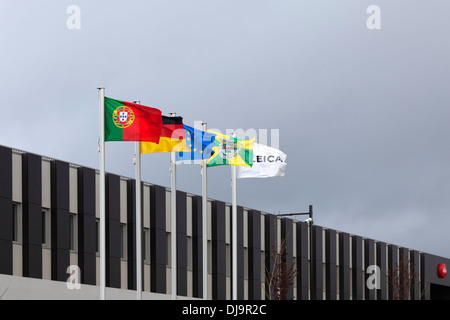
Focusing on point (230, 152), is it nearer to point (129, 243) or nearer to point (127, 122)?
point (127, 122)

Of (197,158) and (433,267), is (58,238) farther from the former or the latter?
(433,267)

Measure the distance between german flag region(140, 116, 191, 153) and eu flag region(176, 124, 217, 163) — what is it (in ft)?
3.13

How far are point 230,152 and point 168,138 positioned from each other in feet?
15.8

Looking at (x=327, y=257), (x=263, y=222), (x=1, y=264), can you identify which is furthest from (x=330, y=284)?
(x=1, y=264)

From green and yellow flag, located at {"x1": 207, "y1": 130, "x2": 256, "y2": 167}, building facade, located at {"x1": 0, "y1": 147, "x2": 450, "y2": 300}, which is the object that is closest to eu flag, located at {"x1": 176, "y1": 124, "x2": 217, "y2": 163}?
green and yellow flag, located at {"x1": 207, "y1": 130, "x2": 256, "y2": 167}

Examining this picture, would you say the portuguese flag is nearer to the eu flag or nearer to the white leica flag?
the eu flag

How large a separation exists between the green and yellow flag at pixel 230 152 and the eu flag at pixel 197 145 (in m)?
0.95

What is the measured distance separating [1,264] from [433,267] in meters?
58.9

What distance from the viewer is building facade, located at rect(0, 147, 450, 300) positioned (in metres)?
41.9

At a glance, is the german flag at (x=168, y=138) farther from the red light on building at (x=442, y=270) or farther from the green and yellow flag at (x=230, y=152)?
the red light on building at (x=442, y=270)

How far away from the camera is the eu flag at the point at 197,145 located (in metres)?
34.3

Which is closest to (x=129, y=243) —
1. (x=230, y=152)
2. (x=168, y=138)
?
(x=230, y=152)

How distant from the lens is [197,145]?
34969 millimetres

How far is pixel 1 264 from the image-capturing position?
1624 inches
